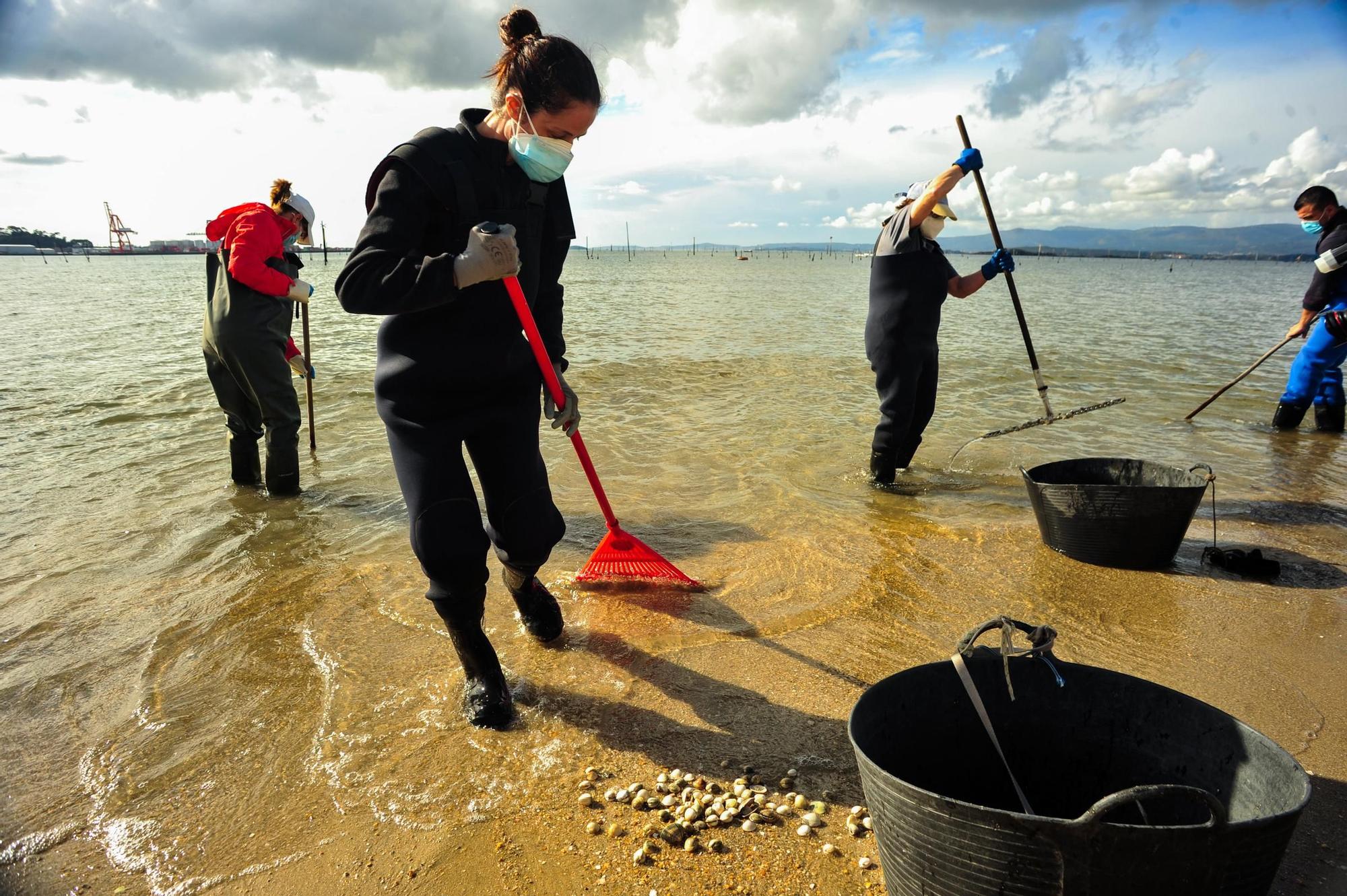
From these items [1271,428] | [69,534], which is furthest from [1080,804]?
[1271,428]

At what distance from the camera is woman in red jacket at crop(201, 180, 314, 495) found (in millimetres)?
5105

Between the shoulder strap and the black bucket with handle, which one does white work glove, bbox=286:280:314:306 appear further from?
the black bucket with handle

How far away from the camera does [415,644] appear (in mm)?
3590

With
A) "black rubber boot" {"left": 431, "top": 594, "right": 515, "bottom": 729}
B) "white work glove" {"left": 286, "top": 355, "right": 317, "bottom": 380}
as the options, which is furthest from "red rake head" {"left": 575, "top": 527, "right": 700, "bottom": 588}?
"white work glove" {"left": 286, "top": 355, "right": 317, "bottom": 380}

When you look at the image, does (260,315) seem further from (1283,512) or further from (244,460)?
(1283,512)

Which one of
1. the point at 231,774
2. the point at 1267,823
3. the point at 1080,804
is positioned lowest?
the point at 231,774

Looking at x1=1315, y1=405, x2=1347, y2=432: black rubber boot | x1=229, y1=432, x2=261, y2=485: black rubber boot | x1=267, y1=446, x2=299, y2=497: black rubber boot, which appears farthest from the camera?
x1=1315, y1=405, x2=1347, y2=432: black rubber boot

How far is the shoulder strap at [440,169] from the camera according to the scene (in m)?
2.44

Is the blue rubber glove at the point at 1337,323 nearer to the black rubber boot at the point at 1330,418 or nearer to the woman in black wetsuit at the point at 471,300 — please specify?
the black rubber boot at the point at 1330,418

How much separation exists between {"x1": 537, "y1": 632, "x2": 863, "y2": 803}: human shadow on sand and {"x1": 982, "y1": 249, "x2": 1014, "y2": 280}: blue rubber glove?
12.4ft

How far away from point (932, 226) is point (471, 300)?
149 inches

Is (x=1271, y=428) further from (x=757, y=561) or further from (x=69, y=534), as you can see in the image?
(x=69, y=534)

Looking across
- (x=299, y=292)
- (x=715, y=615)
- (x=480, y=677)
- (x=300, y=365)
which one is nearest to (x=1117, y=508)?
(x=715, y=615)

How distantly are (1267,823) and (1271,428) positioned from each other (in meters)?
8.96
